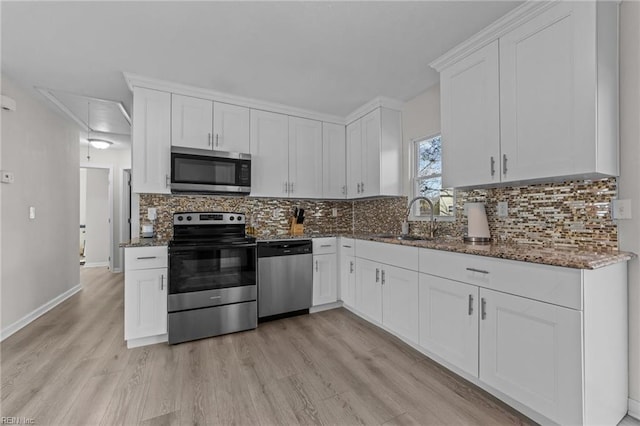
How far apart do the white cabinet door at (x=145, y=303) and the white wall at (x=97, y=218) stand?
4596mm

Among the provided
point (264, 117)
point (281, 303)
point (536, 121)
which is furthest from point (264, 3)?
point (281, 303)

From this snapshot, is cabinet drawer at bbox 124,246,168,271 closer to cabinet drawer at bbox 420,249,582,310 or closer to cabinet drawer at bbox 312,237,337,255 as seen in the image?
cabinet drawer at bbox 312,237,337,255

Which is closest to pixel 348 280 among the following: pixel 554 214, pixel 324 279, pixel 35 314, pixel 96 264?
pixel 324 279

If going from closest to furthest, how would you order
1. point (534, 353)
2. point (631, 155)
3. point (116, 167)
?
1. point (534, 353)
2. point (631, 155)
3. point (116, 167)

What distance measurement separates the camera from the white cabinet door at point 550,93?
1.59 metres

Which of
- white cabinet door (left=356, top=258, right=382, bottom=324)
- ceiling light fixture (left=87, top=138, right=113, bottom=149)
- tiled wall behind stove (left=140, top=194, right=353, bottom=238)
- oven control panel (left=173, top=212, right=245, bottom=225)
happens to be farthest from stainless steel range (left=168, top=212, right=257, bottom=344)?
ceiling light fixture (left=87, top=138, right=113, bottom=149)

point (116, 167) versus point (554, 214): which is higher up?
point (116, 167)

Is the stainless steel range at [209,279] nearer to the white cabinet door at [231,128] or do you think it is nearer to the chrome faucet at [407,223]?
the white cabinet door at [231,128]

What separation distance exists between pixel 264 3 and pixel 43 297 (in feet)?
13.3

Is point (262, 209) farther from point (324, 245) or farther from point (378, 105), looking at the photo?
point (378, 105)

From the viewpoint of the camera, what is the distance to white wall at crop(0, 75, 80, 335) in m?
2.83

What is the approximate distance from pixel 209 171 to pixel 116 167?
13.2ft

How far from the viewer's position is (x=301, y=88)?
9.98ft

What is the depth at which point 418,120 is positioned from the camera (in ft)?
10.6
